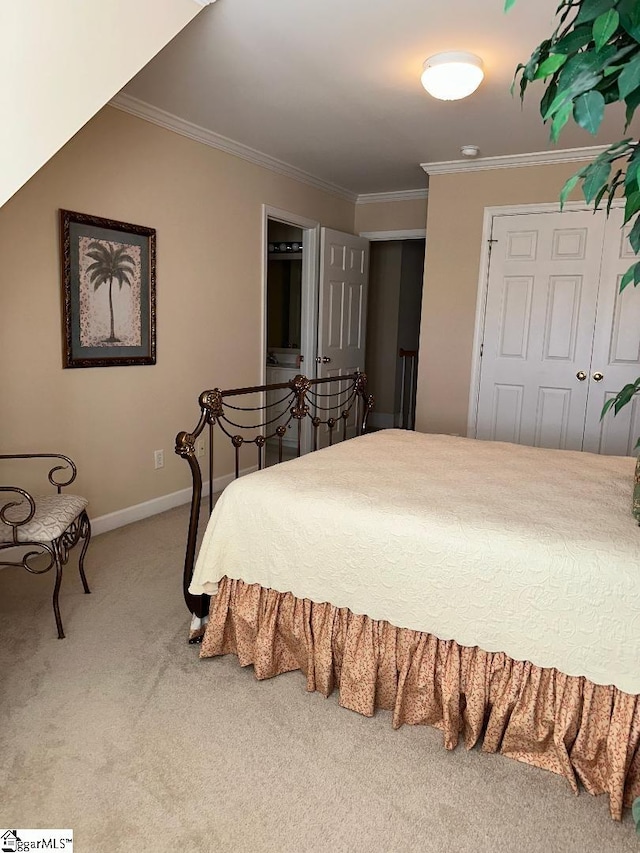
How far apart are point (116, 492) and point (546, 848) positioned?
9.62ft

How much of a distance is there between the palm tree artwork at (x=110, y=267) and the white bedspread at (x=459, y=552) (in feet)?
5.74

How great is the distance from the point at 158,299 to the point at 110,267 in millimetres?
420

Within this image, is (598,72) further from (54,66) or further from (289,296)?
(289,296)

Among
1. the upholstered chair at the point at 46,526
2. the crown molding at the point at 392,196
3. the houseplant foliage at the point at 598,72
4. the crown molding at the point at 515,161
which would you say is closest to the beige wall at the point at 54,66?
the upholstered chair at the point at 46,526

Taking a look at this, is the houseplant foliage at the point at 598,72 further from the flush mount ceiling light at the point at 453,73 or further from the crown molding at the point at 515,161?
the crown molding at the point at 515,161

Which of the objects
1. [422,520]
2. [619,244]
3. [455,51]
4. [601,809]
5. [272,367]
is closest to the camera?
[601,809]

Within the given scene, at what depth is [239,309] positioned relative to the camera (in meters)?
4.58

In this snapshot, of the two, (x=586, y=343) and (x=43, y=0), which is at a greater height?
(x=43, y=0)

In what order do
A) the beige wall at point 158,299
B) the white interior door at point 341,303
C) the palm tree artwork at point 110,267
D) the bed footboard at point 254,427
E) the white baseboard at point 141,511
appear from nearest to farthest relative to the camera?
the bed footboard at point 254,427 → the beige wall at point 158,299 → the palm tree artwork at point 110,267 → the white baseboard at point 141,511 → the white interior door at point 341,303

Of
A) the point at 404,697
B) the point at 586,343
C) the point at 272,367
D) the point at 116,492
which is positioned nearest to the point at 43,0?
the point at 404,697

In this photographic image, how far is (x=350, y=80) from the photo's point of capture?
3.15 m

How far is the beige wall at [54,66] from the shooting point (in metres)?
1.74

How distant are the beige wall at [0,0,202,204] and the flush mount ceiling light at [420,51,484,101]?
1390 millimetres

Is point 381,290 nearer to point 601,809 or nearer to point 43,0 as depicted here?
point 43,0
